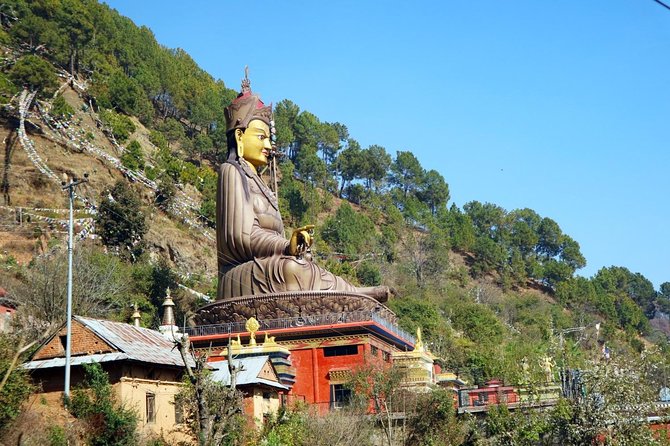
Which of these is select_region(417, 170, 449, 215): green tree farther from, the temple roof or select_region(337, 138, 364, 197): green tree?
the temple roof

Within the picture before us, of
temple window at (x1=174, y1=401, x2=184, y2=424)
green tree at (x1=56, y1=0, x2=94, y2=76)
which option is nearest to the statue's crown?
temple window at (x1=174, y1=401, x2=184, y2=424)

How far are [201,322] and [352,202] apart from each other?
5712 cm

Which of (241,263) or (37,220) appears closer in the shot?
(241,263)

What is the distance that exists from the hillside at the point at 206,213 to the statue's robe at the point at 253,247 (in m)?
5.64

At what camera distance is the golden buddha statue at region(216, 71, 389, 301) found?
33.8 m

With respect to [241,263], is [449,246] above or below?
above

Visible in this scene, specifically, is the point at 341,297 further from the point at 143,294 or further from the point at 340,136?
the point at 340,136

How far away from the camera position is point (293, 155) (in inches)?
3494

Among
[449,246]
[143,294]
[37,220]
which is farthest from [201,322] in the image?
[449,246]

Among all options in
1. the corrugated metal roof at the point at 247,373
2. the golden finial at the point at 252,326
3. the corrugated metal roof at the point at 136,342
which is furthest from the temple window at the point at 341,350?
the corrugated metal roof at the point at 136,342

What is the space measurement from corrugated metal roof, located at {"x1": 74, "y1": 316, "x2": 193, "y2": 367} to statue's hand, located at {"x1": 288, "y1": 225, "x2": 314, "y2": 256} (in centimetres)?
1022

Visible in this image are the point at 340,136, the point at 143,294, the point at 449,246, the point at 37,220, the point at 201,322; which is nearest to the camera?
the point at 201,322

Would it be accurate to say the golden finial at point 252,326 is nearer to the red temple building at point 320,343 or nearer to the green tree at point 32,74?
the red temple building at point 320,343

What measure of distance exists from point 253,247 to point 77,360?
1405 cm
